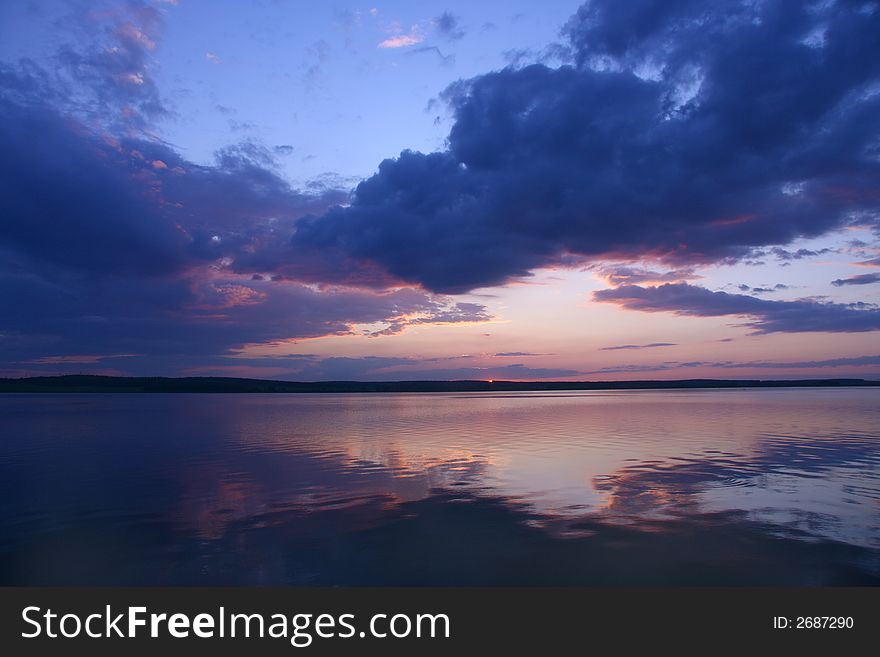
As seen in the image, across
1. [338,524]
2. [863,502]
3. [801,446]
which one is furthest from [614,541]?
[801,446]

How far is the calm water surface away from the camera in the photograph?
12.0m

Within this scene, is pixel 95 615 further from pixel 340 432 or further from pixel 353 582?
pixel 340 432

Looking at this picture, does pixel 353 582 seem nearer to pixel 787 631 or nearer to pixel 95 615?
pixel 95 615

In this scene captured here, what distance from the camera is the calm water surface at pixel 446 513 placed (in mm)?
12016

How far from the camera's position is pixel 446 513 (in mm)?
16938

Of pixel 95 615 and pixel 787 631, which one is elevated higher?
pixel 95 615

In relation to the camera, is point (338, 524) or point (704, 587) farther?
point (338, 524)

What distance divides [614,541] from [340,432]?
109 ft

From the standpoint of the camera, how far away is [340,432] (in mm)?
44562

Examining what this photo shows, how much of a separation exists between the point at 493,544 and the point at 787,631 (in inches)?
246

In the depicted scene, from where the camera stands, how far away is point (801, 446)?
104 feet

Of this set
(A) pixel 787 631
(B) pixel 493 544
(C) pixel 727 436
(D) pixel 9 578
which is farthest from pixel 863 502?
(D) pixel 9 578

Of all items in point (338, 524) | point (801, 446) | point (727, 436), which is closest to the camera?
point (338, 524)

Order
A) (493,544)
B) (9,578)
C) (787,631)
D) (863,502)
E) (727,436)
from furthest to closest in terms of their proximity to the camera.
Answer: (727,436), (863,502), (493,544), (9,578), (787,631)
